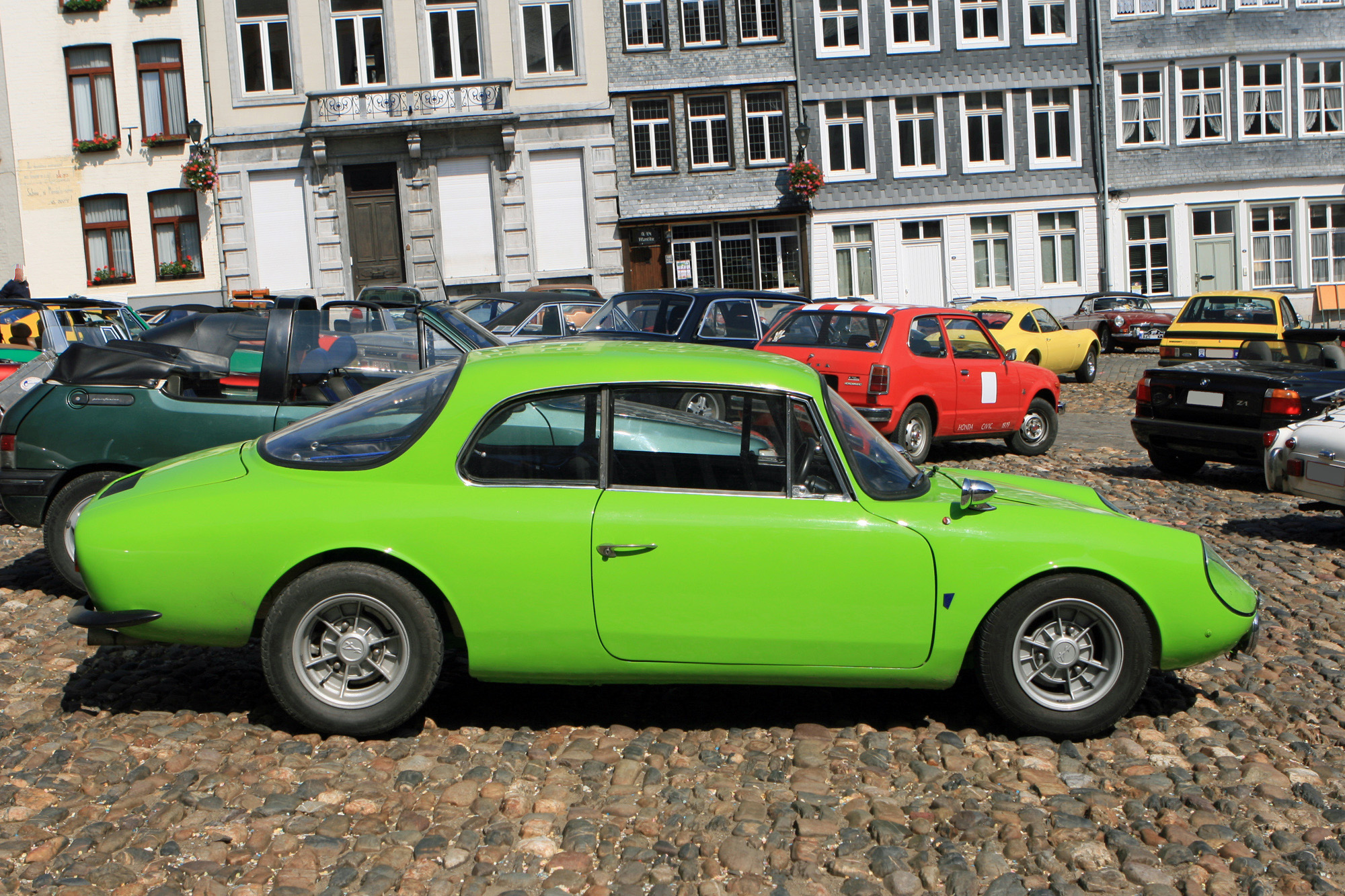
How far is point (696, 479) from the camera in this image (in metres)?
4.87

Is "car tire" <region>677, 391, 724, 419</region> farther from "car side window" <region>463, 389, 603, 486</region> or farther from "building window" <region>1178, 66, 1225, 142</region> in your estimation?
"building window" <region>1178, 66, 1225, 142</region>

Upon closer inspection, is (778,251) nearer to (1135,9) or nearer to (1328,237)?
(1135,9)

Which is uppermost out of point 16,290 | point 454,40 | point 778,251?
point 454,40

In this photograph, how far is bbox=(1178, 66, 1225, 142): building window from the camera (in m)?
38.2

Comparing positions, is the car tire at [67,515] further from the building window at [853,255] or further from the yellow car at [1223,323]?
the building window at [853,255]

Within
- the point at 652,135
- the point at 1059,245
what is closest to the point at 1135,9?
Result: the point at 1059,245

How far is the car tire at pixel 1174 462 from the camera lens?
12.0 meters

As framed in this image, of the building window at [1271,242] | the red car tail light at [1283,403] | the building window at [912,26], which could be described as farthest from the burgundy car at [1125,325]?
the red car tail light at [1283,403]

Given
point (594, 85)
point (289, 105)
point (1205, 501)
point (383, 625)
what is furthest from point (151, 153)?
point (383, 625)

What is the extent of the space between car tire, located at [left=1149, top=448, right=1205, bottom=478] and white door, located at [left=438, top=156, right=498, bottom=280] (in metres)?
25.3

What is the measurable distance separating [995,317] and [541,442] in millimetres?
19929

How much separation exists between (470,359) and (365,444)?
56 cm

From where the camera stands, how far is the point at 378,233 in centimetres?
3481

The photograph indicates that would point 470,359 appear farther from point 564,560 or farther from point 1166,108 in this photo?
point 1166,108
